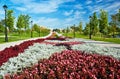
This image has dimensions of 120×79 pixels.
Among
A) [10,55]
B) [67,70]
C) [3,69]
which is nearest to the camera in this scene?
[67,70]

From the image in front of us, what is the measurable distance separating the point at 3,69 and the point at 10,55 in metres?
2.07

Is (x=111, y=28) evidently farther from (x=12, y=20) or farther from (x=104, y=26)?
(x=12, y=20)

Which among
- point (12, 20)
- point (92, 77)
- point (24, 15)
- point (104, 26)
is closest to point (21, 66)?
point (92, 77)

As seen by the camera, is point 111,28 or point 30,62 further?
point 111,28

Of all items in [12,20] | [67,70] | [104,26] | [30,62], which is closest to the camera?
[67,70]

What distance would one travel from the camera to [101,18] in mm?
63000

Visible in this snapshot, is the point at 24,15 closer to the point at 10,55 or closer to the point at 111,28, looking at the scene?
the point at 111,28

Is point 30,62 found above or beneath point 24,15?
beneath

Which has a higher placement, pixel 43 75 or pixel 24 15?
pixel 24 15

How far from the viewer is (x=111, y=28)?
74312mm

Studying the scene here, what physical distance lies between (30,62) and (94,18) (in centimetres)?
5620

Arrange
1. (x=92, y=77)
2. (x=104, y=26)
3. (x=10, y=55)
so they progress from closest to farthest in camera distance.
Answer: (x=92, y=77)
(x=10, y=55)
(x=104, y=26)

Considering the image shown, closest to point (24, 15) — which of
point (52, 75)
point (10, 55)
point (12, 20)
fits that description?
point (12, 20)

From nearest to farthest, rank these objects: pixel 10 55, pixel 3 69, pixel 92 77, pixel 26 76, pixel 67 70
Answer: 1. pixel 92 77
2. pixel 26 76
3. pixel 67 70
4. pixel 3 69
5. pixel 10 55
